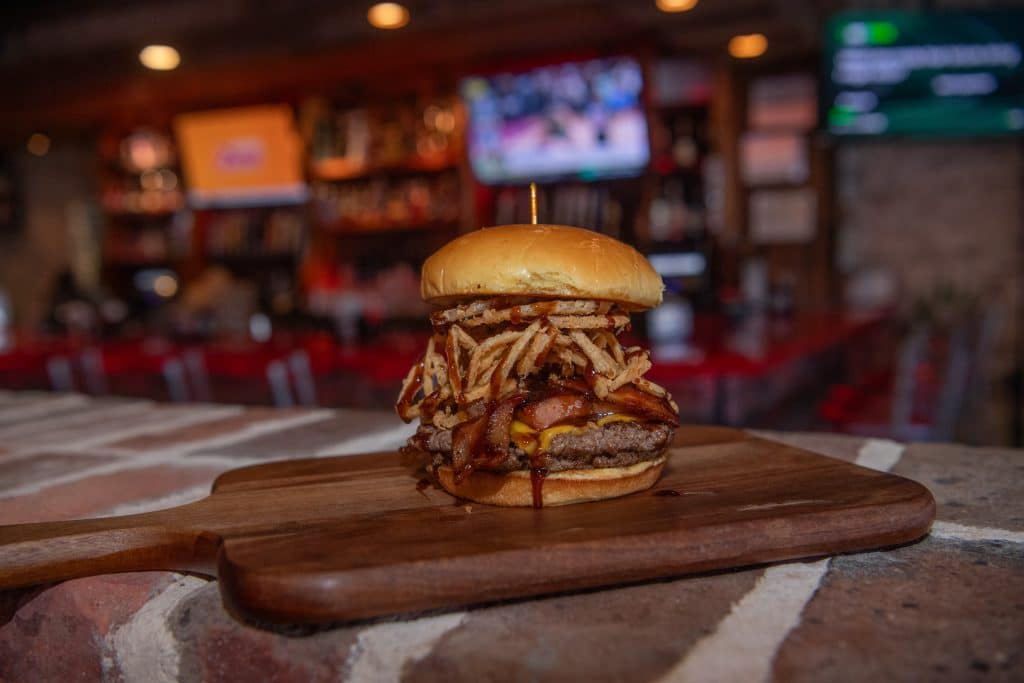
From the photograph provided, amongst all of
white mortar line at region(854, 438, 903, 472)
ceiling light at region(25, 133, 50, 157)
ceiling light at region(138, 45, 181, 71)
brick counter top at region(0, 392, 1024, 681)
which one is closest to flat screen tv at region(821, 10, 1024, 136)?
white mortar line at region(854, 438, 903, 472)

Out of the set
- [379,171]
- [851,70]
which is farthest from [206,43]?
[851,70]

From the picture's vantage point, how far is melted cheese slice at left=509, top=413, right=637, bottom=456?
3.86 feet

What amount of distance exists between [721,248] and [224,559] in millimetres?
6129

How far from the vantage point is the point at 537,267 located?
1.24 metres

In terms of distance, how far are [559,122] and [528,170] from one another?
47 centimetres

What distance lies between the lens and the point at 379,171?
7.02m

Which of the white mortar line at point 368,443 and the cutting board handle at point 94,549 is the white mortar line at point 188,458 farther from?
the cutting board handle at point 94,549

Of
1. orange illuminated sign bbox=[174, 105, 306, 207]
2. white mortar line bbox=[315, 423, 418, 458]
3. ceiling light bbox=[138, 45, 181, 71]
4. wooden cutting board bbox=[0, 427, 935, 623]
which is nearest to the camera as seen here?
wooden cutting board bbox=[0, 427, 935, 623]

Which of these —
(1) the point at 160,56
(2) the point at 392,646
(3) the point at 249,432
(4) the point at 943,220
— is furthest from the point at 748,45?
(2) the point at 392,646

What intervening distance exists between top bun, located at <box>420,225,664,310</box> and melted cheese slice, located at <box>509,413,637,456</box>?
21cm

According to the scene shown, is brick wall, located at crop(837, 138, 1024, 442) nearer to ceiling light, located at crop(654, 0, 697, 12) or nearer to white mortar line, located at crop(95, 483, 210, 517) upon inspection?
ceiling light, located at crop(654, 0, 697, 12)

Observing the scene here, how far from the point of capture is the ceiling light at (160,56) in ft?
18.8

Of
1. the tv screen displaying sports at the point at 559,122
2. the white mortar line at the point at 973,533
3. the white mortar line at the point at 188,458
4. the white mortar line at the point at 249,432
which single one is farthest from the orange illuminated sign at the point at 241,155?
the white mortar line at the point at 973,533

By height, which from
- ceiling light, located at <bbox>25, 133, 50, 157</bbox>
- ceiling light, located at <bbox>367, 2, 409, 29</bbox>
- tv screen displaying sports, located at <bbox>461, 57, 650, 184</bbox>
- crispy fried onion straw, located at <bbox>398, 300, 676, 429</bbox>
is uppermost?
ceiling light, located at <bbox>25, 133, 50, 157</bbox>
